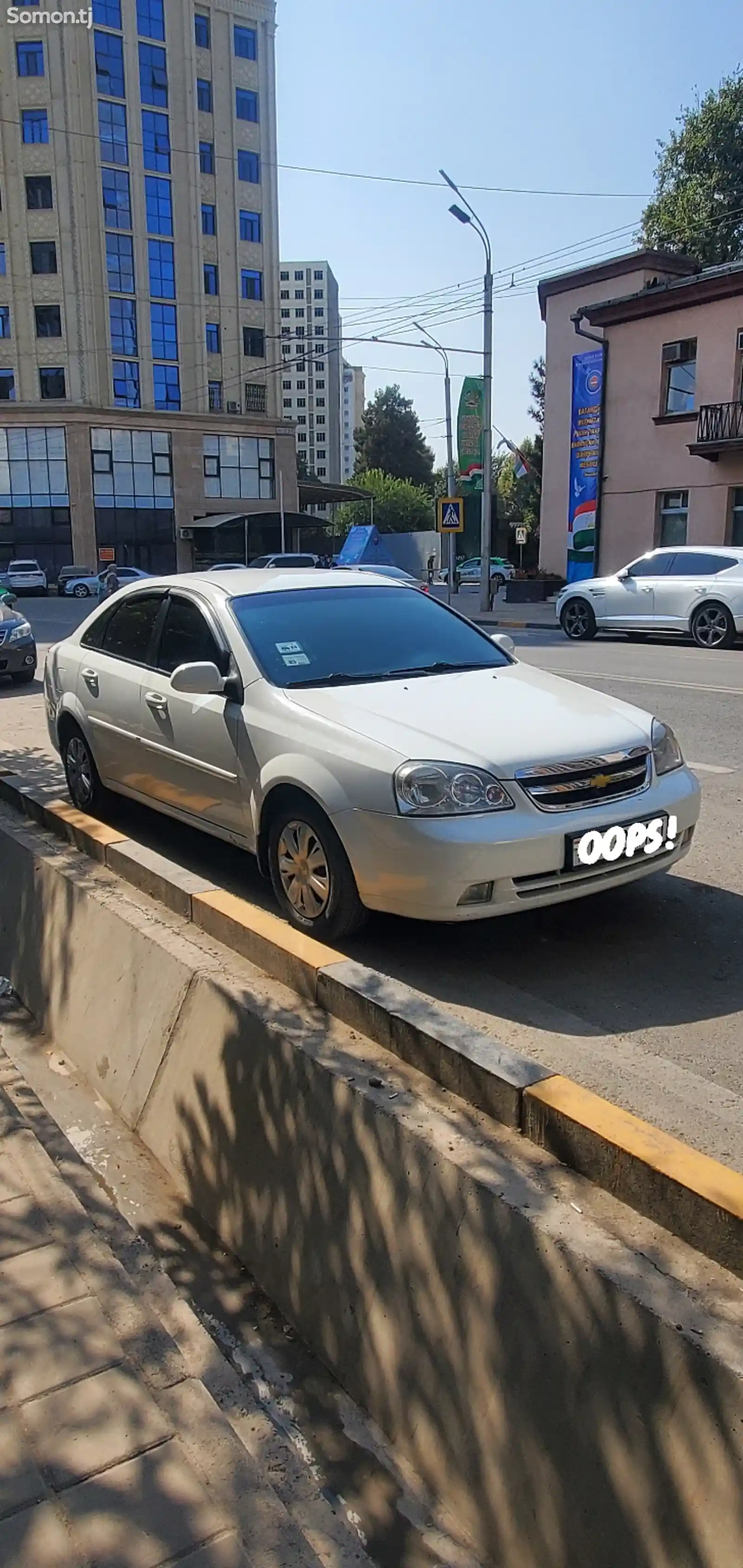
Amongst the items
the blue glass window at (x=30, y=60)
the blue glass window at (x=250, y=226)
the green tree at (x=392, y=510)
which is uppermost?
the blue glass window at (x=30, y=60)

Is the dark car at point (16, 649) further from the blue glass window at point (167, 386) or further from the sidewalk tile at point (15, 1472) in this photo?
the blue glass window at point (167, 386)

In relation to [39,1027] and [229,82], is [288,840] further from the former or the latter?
[229,82]

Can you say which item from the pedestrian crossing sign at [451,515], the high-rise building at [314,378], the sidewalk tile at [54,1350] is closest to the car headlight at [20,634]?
the sidewalk tile at [54,1350]

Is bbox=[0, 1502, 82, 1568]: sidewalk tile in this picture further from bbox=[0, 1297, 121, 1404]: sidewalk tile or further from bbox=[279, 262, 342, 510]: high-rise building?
bbox=[279, 262, 342, 510]: high-rise building

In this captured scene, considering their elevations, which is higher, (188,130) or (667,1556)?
(188,130)

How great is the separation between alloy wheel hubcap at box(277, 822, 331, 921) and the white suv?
40689 millimetres

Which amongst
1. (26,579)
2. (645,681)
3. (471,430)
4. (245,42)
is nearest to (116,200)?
(245,42)

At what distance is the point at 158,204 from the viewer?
53312mm

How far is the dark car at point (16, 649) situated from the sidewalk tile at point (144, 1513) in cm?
1217

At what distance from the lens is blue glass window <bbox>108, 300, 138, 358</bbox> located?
52.6 m

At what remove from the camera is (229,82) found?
5459 centimetres

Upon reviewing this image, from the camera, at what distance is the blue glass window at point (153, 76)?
51.6 meters

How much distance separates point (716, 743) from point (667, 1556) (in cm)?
689

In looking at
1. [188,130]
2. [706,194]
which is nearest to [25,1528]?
[706,194]
